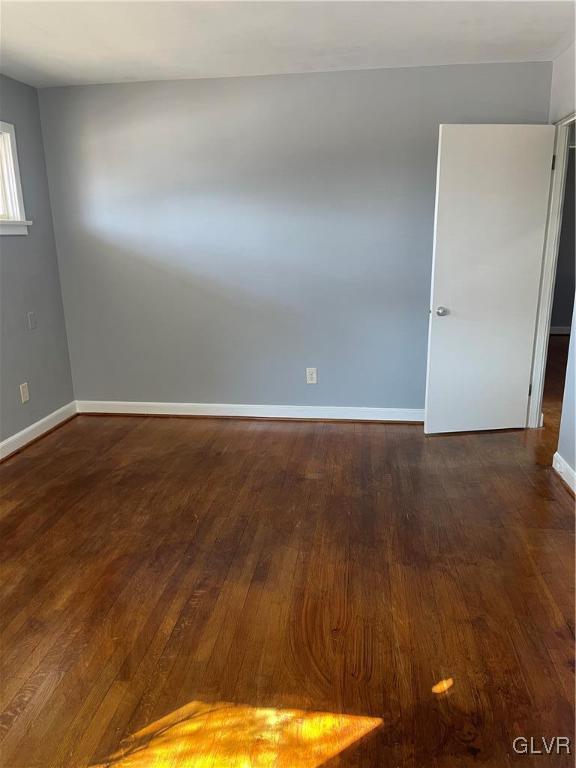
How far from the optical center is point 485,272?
140 inches

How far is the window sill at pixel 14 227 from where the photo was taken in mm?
3497

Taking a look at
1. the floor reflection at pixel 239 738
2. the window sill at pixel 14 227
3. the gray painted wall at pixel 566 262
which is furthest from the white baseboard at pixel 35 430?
the gray painted wall at pixel 566 262

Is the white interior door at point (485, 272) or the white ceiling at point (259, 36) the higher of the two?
the white ceiling at point (259, 36)

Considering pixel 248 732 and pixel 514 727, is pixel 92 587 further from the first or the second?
pixel 514 727

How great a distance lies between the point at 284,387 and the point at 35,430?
185 cm

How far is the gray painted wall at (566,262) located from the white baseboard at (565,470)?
3.99 m

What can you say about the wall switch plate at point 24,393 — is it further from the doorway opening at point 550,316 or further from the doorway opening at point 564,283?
the doorway opening at point 564,283

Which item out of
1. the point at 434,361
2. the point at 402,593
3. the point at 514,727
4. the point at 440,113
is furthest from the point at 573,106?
the point at 514,727

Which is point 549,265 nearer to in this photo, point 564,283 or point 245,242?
point 245,242

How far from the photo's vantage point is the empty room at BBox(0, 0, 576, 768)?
1729mm

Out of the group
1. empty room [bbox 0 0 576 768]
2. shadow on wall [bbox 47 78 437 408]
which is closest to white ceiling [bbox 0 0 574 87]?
empty room [bbox 0 0 576 768]

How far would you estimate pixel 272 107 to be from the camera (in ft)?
12.0

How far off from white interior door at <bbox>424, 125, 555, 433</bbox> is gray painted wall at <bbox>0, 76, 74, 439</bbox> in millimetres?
2798

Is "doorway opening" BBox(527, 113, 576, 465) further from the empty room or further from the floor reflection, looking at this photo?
the floor reflection
